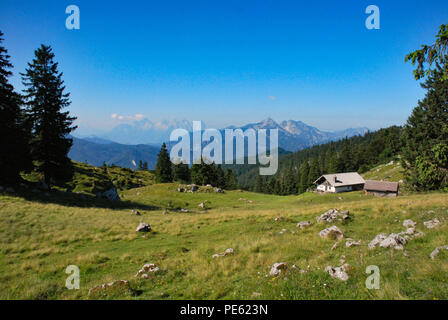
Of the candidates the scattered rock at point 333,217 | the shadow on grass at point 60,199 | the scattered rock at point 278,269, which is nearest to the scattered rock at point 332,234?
the scattered rock at point 333,217

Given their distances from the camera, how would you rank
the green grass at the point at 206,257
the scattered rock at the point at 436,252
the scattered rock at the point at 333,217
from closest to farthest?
the green grass at the point at 206,257 → the scattered rock at the point at 436,252 → the scattered rock at the point at 333,217

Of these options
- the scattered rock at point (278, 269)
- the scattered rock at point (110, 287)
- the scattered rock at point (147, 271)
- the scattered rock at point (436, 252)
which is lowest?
the scattered rock at point (147, 271)

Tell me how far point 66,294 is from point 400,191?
6484 cm

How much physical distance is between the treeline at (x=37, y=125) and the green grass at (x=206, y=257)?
770 cm

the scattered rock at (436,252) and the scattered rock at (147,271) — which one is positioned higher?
the scattered rock at (436,252)

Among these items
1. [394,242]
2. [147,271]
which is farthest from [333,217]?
[147,271]

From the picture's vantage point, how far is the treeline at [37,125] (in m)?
26.0

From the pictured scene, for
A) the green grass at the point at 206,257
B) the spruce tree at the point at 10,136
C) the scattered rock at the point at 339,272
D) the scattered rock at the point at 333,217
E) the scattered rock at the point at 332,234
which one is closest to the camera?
the green grass at the point at 206,257

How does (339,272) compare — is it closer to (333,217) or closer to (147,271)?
(147,271)

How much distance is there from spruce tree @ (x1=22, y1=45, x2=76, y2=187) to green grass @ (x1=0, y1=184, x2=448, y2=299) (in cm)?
939

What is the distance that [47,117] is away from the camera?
29609 mm

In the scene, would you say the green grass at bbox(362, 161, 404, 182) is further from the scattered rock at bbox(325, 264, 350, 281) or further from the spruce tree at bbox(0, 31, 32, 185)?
the spruce tree at bbox(0, 31, 32, 185)

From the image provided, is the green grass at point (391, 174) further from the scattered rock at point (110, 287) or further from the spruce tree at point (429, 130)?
the scattered rock at point (110, 287)

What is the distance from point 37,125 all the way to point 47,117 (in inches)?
65.5
